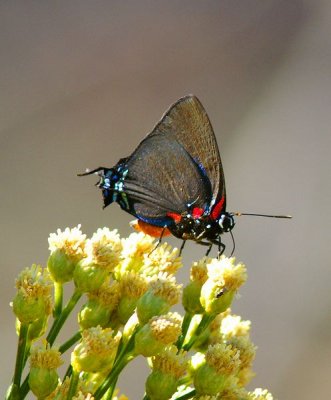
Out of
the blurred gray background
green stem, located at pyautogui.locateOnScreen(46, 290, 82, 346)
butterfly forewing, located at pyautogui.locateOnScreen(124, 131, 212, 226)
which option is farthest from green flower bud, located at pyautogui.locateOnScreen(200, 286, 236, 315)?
the blurred gray background

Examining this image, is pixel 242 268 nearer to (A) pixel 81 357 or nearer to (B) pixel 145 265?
(B) pixel 145 265

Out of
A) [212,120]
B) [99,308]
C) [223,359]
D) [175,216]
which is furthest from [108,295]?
[212,120]

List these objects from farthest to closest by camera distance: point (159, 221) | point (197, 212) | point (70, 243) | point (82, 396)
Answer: point (197, 212) < point (159, 221) < point (70, 243) < point (82, 396)

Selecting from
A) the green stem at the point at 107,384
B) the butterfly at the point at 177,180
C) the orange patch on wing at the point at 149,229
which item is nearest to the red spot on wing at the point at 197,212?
the butterfly at the point at 177,180

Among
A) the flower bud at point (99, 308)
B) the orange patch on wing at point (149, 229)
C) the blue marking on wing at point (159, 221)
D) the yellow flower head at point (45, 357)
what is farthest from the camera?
the blue marking on wing at point (159, 221)

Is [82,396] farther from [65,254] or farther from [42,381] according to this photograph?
[65,254]

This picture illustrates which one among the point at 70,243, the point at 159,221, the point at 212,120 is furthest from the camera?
the point at 212,120

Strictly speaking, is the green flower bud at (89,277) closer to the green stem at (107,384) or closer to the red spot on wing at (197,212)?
the green stem at (107,384)
